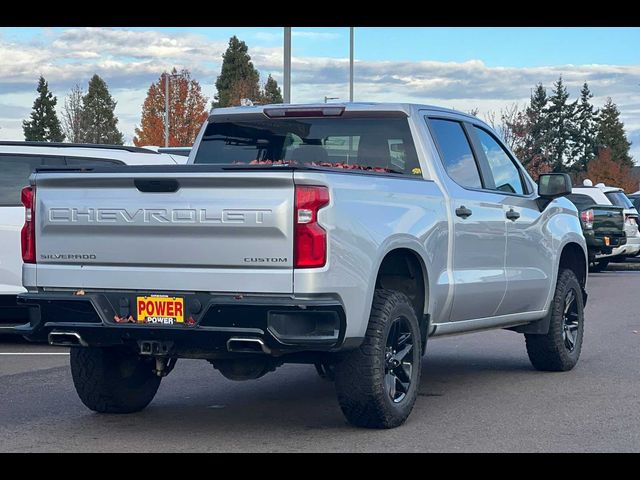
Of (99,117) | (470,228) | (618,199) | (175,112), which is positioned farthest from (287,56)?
(99,117)

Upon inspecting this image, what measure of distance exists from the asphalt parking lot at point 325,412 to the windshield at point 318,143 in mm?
1703

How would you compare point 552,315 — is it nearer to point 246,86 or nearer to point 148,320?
point 148,320

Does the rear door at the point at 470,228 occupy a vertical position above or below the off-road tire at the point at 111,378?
above

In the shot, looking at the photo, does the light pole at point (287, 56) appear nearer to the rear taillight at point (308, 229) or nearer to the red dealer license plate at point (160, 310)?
the red dealer license plate at point (160, 310)

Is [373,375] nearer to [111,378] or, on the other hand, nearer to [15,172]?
[111,378]

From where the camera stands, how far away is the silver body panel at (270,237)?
6.86 meters

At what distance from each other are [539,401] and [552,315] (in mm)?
1511

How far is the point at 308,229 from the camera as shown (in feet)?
22.4

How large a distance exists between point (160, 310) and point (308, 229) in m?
1.00

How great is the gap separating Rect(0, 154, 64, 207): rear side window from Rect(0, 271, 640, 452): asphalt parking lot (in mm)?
1526

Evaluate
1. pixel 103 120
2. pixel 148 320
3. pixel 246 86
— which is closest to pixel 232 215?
pixel 148 320

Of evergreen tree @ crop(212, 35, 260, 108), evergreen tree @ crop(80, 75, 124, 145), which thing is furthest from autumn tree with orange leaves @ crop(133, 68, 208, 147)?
evergreen tree @ crop(212, 35, 260, 108)

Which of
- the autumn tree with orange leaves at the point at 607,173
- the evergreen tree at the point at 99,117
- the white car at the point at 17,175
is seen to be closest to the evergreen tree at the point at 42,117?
the evergreen tree at the point at 99,117
